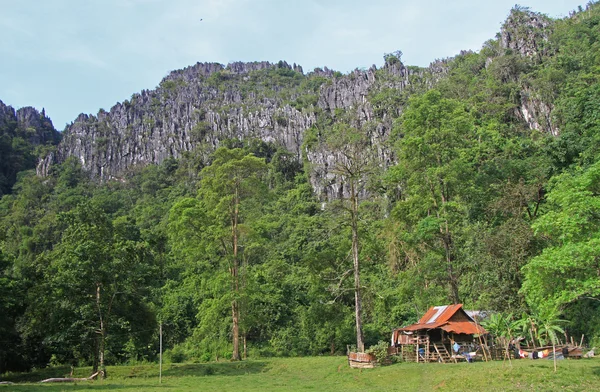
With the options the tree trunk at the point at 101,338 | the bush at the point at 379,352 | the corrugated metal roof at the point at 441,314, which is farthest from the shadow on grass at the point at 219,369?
the corrugated metal roof at the point at 441,314

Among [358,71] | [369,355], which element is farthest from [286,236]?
[358,71]

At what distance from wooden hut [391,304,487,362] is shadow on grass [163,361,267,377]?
7.18 meters

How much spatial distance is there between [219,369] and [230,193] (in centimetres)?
1024

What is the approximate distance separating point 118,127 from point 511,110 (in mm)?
95554

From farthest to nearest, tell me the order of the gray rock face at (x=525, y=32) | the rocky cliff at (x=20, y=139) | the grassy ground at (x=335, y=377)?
the rocky cliff at (x=20, y=139)
the gray rock face at (x=525, y=32)
the grassy ground at (x=335, y=377)

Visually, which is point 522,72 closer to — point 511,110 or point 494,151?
point 511,110

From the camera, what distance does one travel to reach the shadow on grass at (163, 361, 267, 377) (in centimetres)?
2418

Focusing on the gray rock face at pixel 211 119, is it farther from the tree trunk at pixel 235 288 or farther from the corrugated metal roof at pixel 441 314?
the corrugated metal roof at pixel 441 314

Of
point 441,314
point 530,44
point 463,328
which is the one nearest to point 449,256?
point 441,314

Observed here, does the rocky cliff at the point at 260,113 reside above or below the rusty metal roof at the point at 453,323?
above

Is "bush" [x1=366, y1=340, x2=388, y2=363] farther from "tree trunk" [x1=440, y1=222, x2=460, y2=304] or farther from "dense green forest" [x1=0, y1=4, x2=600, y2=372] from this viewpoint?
"tree trunk" [x1=440, y1=222, x2=460, y2=304]

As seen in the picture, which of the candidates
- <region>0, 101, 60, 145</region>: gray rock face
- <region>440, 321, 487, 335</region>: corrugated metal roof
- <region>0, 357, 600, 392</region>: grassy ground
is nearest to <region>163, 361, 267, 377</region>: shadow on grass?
<region>0, 357, 600, 392</region>: grassy ground

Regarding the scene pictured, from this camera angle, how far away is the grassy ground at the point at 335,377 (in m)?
15.5

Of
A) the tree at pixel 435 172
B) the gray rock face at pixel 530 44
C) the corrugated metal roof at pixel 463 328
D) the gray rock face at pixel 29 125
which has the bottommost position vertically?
the corrugated metal roof at pixel 463 328
